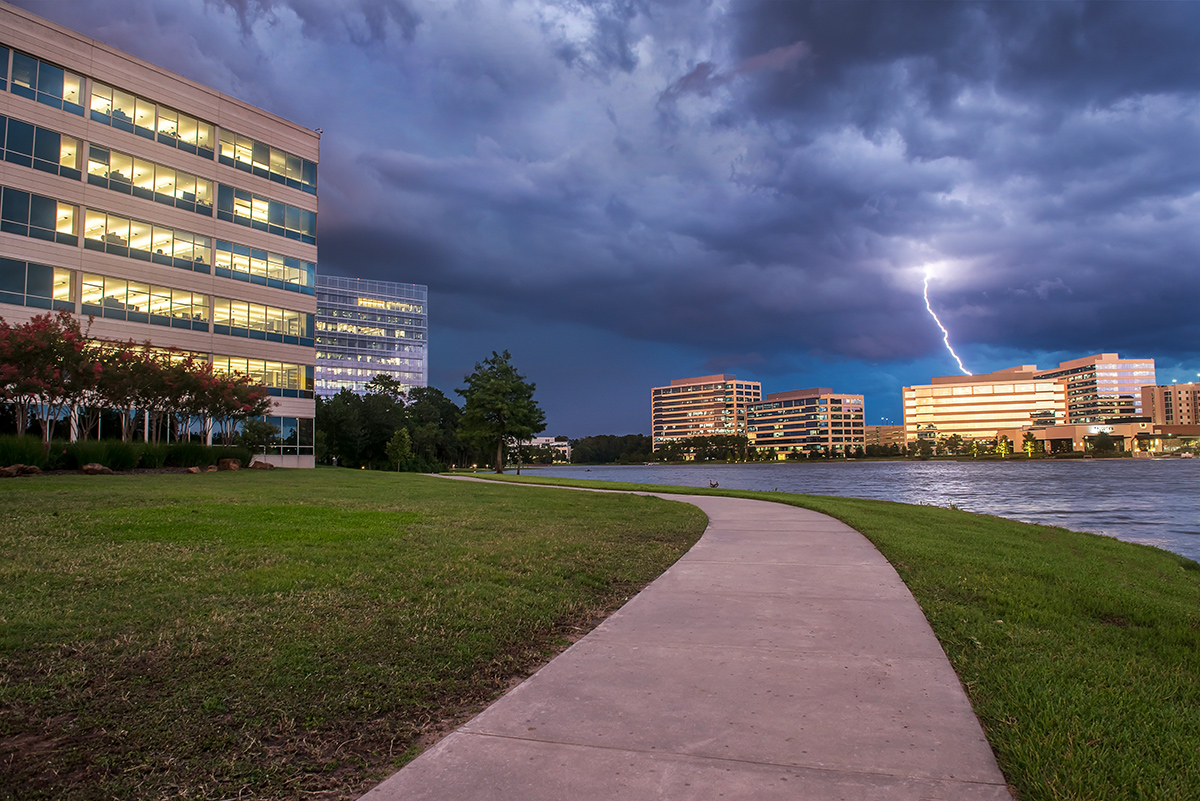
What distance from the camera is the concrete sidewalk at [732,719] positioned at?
2.77 meters

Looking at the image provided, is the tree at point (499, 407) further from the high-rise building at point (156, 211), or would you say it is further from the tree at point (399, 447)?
A: the high-rise building at point (156, 211)

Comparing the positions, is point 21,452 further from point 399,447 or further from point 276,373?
point 399,447

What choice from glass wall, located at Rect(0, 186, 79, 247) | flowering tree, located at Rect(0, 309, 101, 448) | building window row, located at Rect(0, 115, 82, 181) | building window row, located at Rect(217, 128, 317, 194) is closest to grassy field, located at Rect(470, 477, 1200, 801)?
flowering tree, located at Rect(0, 309, 101, 448)

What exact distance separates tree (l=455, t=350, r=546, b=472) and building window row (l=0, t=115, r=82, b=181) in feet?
92.1

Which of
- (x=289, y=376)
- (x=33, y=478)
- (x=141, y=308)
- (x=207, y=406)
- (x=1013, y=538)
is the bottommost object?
(x=1013, y=538)

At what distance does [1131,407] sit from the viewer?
603ft

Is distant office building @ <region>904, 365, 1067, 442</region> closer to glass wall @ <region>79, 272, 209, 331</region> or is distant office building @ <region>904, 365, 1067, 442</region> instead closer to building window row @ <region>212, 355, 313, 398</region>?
building window row @ <region>212, 355, 313, 398</region>

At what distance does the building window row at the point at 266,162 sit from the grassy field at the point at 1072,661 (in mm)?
44225

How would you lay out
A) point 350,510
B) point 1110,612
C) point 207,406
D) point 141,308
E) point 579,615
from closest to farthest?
point 579,615
point 1110,612
point 350,510
point 207,406
point 141,308

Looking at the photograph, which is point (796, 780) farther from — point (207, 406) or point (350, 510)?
point (207, 406)

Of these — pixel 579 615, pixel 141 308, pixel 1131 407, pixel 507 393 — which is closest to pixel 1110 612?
pixel 579 615

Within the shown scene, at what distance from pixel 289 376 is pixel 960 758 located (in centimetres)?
4565

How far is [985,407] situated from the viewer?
175750 mm

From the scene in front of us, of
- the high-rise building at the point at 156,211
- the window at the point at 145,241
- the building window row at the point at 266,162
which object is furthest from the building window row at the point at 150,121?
the window at the point at 145,241
